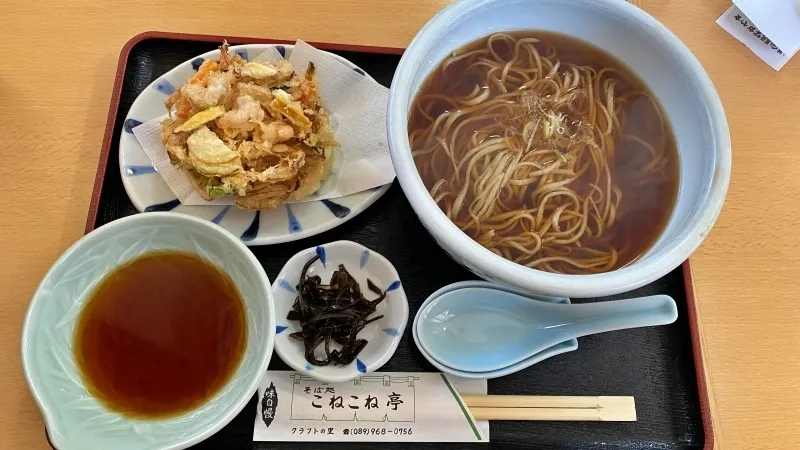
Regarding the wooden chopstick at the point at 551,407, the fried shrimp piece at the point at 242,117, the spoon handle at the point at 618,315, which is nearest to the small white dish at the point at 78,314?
the fried shrimp piece at the point at 242,117

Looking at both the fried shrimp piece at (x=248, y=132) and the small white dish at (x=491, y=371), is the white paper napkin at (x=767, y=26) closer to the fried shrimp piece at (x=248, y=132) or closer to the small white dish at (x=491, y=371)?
the small white dish at (x=491, y=371)

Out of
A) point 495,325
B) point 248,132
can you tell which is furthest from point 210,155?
point 495,325

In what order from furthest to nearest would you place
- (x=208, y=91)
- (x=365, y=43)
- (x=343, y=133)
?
(x=365, y=43) < (x=343, y=133) < (x=208, y=91)

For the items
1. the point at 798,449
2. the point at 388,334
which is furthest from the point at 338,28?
the point at 798,449

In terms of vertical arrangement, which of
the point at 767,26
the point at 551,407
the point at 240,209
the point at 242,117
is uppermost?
the point at 767,26

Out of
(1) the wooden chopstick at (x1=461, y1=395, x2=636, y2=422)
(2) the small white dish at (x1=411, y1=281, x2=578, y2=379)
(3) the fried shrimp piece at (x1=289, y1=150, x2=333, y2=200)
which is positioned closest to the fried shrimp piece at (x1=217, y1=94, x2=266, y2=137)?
(3) the fried shrimp piece at (x1=289, y1=150, x2=333, y2=200)

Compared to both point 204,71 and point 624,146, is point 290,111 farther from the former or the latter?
point 624,146
